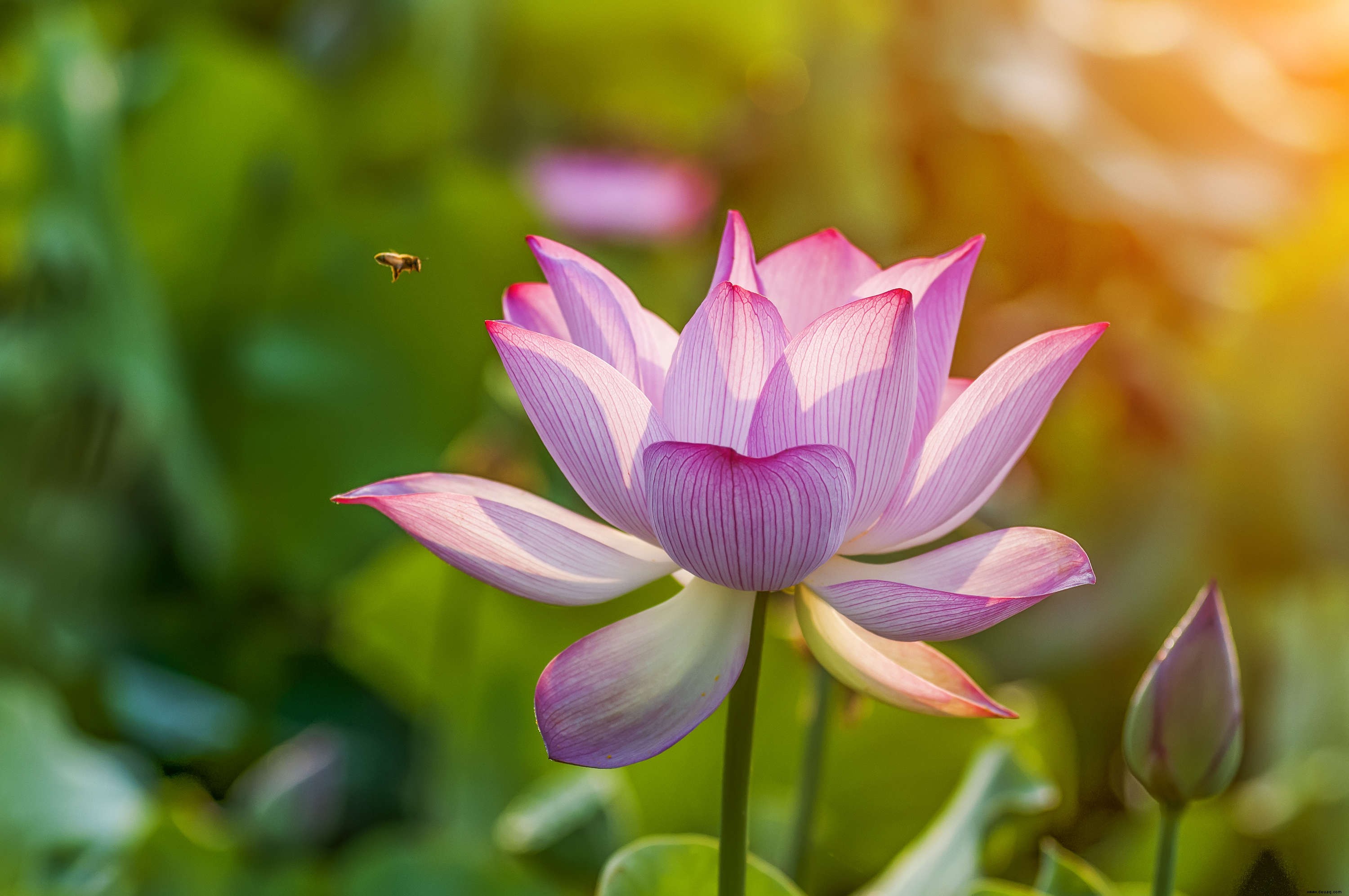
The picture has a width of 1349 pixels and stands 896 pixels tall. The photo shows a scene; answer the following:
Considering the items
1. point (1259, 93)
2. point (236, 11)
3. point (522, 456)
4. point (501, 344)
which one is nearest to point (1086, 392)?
point (1259, 93)

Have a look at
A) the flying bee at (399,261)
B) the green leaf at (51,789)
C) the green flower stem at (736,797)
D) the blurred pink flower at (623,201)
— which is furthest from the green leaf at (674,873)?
the blurred pink flower at (623,201)

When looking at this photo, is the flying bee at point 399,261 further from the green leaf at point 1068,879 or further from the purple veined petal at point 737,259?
the green leaf at point 1068,879

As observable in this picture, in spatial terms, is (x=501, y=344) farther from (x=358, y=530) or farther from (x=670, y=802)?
(x=358, y=530)

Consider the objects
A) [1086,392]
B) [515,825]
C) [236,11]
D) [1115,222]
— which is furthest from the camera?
[236,11]

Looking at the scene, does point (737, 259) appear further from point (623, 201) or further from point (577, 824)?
point (623, 201)

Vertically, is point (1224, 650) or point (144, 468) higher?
point (1224, 650)

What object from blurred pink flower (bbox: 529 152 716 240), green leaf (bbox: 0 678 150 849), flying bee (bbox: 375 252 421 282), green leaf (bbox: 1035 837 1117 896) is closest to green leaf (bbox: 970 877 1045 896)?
green leaf (bbox: 1035 837 1117 896)

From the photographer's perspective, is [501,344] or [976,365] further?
[976,365]

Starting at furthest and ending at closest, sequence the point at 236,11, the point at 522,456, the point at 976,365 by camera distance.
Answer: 1. the point at 236,11
2. the point at 976,365
3. the point at 522,456
